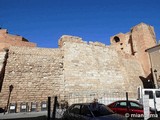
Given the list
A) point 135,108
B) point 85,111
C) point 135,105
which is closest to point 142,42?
point 135,105

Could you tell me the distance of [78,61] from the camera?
62.5ft

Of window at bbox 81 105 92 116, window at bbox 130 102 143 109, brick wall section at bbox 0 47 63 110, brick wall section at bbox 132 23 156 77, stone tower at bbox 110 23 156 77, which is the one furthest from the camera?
stone tower at bbox 110 23 156 77

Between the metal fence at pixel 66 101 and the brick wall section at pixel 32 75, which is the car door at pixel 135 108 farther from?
the brick wall section at pixel 32 75

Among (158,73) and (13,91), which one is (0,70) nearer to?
(13,91)

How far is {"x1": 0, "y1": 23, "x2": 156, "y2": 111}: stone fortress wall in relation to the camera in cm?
1534

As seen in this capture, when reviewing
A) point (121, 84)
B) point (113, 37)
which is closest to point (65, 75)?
point (121, 84)

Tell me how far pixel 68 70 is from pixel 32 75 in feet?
12.7

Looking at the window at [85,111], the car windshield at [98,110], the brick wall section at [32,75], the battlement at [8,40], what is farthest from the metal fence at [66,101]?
the battlement at [8,40]

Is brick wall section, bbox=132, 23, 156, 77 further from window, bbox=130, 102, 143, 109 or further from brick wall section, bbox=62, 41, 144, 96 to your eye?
window, bbox=130, 102, 143, 109

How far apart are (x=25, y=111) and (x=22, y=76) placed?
362 cm

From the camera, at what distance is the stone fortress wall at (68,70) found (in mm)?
15336

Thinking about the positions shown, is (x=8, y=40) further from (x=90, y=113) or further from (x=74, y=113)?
(x=90, y=113)

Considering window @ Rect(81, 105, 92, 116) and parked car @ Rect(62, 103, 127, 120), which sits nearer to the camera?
parked car @ Rect(62, 103, 127, 120)

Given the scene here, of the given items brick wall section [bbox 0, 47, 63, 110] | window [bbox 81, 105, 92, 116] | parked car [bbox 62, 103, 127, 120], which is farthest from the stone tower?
window [bbox 81, 105, 92, 116]
